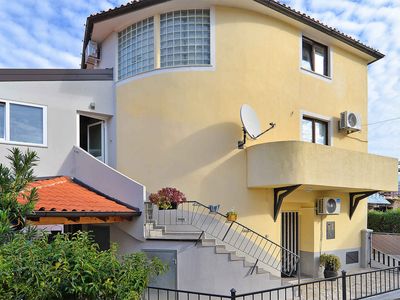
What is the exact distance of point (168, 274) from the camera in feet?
29.5

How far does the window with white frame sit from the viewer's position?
35.1ft

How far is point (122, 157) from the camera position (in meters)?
12.3

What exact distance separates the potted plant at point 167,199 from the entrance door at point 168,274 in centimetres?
151

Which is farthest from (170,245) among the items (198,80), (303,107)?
(303,107)

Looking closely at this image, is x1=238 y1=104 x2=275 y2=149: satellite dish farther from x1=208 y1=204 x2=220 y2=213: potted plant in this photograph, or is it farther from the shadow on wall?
x1=208 y1=204 x2=220 y2=213: potted plant

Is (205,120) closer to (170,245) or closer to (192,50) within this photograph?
(192,50)

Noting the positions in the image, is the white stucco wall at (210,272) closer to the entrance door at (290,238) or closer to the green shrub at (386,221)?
Result: the entrance door at (290,238)

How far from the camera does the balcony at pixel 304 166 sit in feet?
36.2

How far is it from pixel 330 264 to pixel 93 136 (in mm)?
9505

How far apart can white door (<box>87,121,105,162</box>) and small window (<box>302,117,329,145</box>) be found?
724 cm

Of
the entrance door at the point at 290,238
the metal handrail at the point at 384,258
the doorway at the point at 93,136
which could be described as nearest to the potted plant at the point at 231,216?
the entrance door at the point at 290,238

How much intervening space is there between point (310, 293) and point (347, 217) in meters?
5.24

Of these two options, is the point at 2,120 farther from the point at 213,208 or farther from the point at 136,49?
the point at 213,208

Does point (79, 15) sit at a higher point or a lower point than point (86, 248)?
higher
